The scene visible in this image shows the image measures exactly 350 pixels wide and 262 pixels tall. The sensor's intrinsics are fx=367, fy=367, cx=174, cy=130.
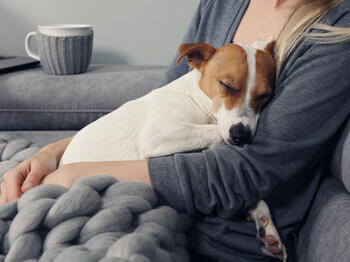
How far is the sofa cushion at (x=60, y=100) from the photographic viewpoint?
5.35 ft

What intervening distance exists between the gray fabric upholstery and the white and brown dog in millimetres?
68

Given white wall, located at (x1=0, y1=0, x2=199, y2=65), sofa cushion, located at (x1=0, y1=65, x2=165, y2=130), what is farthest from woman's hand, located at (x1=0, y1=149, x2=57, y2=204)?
white wall, located at (x1=0, y1=0, x2=199, y2=65)

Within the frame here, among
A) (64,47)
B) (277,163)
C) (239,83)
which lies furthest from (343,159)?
(64,47)

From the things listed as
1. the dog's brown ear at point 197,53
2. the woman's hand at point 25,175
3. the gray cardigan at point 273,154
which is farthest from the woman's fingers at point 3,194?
the dog's brown ear at point 197,53

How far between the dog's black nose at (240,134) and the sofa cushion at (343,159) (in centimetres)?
21

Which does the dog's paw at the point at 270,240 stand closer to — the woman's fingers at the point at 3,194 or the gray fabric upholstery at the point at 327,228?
the gray fabric upholstery at the point at 327,228

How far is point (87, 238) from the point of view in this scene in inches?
24.1

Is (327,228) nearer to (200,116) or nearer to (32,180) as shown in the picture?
(200,116)

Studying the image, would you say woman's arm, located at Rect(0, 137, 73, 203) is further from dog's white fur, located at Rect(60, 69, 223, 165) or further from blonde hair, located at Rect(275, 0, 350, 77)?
blonde hair, located at Rect(275, 0, 350, 77)

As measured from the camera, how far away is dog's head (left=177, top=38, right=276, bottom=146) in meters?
0.87

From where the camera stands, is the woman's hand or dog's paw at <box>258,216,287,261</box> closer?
dog's paw at <box>258,216,287,261</box>

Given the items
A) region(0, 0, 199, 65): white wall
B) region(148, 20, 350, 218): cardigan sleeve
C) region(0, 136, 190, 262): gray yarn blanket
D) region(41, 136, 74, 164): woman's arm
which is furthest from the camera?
region(0, 0, 199, 65): white wall

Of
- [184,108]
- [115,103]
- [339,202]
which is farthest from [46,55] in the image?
[339,202]

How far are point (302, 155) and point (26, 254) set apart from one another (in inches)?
22.3
